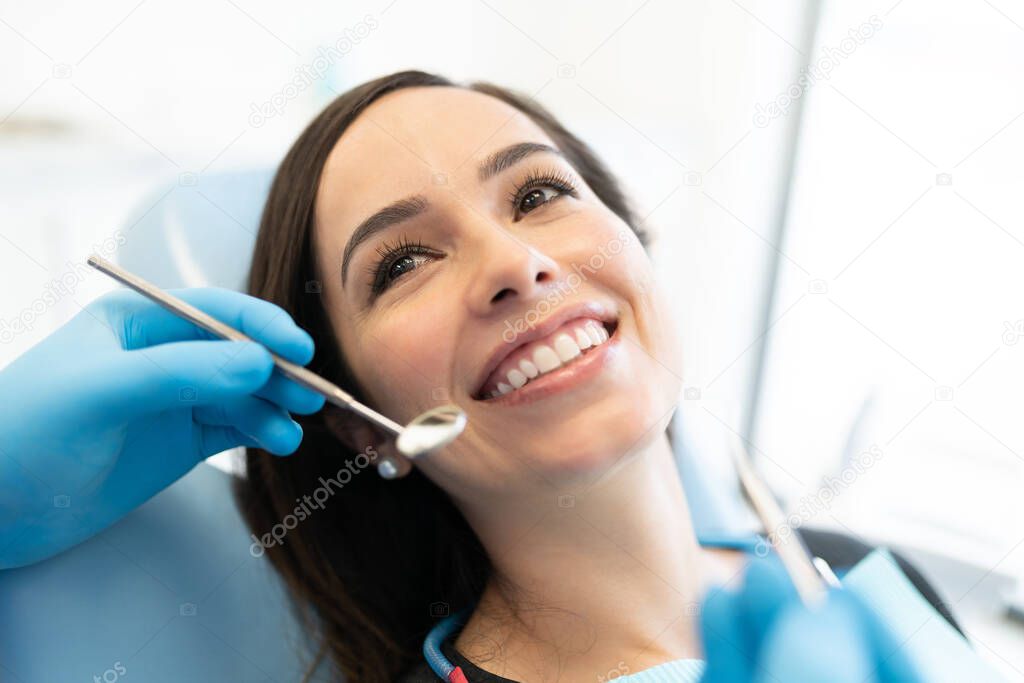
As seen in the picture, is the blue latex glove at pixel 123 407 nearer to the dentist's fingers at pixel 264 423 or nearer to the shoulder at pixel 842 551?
the dentist's fingers at pixel 264 423

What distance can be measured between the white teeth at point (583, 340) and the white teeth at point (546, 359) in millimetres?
46

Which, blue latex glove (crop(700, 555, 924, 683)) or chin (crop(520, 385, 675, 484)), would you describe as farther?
chin (crop(520, 385, 675, 484))

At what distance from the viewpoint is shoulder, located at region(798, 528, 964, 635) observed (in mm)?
1452

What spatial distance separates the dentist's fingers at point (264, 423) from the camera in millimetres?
1110

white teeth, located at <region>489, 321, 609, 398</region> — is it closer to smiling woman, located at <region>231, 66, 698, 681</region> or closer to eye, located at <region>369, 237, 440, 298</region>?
smiling woman, located at <region>231, 66, 698, 681</region>

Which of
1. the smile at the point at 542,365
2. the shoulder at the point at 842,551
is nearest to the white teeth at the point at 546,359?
the smile at the point at 542,365

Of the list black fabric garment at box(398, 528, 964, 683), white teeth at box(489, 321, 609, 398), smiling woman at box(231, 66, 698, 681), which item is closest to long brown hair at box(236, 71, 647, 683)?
smiling woman at box(231, 66, 698, 681)

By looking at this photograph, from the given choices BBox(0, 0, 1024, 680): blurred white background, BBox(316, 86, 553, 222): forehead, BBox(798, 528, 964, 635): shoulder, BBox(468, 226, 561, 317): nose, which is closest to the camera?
BBox(468, 226, 561, 317): nose

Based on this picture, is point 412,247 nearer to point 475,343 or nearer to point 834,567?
point 475,343

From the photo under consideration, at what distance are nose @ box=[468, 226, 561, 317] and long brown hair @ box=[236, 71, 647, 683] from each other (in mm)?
350

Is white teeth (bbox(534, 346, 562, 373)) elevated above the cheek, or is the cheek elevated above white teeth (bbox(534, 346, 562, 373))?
the cheek

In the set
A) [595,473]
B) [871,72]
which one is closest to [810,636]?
[595,473]

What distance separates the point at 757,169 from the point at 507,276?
4.80 feet

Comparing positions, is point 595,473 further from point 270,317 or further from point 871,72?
point 871,72
